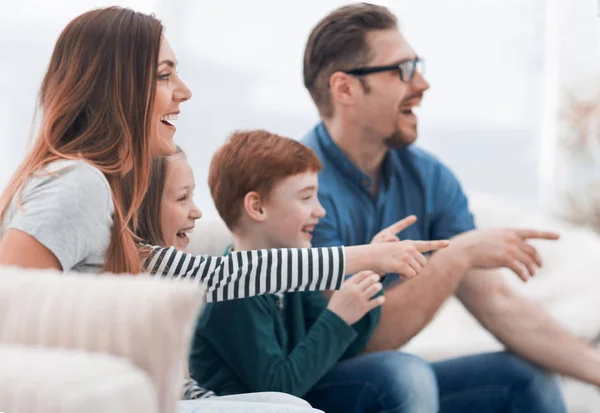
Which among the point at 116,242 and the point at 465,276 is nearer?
the point at 116,242

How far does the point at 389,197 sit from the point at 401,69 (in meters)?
0.28

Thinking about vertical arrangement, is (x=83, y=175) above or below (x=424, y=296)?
above

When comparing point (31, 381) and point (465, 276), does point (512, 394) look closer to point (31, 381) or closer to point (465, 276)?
point (465, 276)

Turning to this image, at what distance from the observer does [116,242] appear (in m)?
1.12

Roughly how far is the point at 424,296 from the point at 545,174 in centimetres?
170

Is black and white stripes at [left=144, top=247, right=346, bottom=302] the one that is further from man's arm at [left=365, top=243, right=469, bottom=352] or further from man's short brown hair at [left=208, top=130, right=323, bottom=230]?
man's arm at [left=365, top=243, right=469, bottom=352]

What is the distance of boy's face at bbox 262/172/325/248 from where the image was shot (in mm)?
1578

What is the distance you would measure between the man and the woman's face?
0.46 meters

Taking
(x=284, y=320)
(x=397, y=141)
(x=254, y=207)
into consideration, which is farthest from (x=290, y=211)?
(x=397, y=141)

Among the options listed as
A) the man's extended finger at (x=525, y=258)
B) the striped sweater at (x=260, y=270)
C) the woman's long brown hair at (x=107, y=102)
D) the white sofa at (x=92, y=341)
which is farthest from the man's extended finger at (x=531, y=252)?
the white sofa at (x=92, y=341)

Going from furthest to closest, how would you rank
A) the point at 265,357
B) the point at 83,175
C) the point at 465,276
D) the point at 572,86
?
1. the point at 572,86
2. the point at 465,276
3. the point at 265,357
4. the point at 83,175

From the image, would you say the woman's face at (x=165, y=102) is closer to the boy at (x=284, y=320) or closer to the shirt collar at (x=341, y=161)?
the boy at (x=284, y=320)

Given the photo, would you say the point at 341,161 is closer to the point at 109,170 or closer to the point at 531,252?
the point at 531,252

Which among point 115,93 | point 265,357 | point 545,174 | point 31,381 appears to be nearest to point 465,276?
point 265,357
